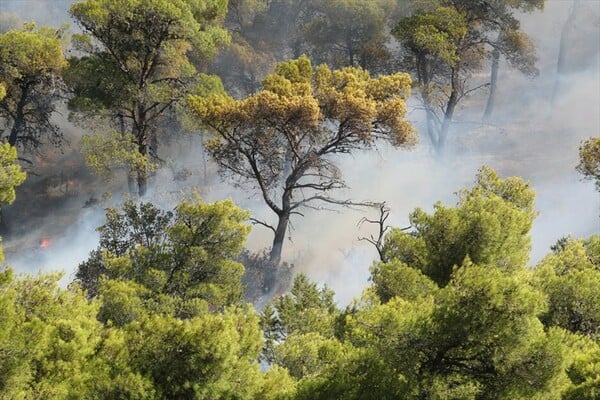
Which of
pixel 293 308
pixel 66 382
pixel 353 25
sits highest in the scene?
pixel 353 25

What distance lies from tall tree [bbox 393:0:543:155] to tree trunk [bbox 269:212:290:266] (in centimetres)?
1052

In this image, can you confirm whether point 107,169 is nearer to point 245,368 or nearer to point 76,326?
point 76,326

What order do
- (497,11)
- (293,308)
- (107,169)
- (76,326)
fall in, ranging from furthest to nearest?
1. (497,11)
2. (107,169)
3. (293,308)
4. (76,326)

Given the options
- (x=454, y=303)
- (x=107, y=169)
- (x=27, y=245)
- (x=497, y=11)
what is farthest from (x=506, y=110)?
(x=454, y=303)

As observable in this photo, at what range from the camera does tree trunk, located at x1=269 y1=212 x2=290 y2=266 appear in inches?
808

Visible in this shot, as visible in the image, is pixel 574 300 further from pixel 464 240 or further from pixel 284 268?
pixel 284 268

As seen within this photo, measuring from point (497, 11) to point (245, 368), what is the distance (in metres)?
24.5

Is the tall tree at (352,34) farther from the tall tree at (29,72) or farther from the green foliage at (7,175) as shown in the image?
the green foliage at (7,175)

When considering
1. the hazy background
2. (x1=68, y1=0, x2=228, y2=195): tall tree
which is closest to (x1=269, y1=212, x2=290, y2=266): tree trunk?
the hazy background

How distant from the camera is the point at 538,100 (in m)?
37.4

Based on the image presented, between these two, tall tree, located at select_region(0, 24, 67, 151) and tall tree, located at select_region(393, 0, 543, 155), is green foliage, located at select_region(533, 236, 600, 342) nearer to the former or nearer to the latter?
tall tree, located at select_region(393, 0, 543, 155)

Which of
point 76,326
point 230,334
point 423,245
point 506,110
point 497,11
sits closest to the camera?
point 230,334

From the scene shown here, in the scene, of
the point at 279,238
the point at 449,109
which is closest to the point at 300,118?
the point at 279,238

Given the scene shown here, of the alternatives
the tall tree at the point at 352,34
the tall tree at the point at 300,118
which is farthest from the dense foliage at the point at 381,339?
the tall tree at the point at 352,34
